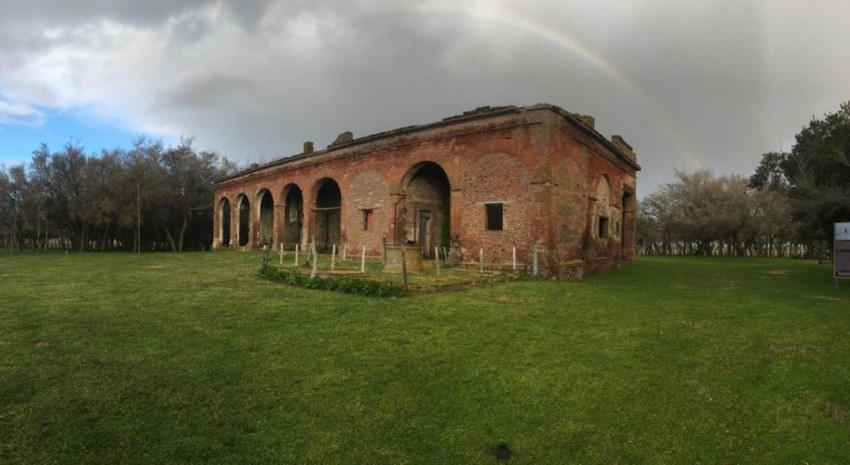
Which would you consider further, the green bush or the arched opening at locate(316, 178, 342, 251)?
the arched opening at locate(316, 178, 342, 251)

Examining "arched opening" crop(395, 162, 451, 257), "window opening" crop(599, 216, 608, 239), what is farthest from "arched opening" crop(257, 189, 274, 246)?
"window opening" crop(599, 216, 608, 239)

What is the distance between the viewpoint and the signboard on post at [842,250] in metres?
14.4

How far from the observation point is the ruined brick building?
17062 millimetres

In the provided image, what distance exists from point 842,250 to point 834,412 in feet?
37.9

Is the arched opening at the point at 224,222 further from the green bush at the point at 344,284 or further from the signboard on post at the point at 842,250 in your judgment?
the signboard on post at the point at 842,250

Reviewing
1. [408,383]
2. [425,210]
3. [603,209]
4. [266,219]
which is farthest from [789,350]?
[266,219]

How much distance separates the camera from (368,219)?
23.5 m

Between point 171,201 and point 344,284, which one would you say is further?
point 171,201

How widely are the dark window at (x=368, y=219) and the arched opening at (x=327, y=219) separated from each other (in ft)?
19.8

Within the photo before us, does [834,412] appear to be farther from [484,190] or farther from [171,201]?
[171,201]

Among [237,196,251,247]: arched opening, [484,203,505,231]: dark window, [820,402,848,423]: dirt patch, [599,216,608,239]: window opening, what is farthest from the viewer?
[237,196,251,247]: arched opening

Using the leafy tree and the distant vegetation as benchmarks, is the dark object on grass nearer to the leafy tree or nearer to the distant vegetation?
the leafy tree

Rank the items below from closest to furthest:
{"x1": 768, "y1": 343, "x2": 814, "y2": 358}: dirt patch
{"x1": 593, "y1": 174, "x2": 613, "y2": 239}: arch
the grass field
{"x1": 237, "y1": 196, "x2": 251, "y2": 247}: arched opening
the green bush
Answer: the grass field, {"x1": 768, "y1": 343, "x2": 814, "y2": 358}: dirt patch, the green bush, {"x1": 593, "y1": 174, "x2": 613, "y2": 239}: arch, {"x1": 237, "y1": 196, "x2": 251, "y2": 247}: arched opening

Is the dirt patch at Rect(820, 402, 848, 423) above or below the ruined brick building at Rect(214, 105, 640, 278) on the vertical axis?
below
